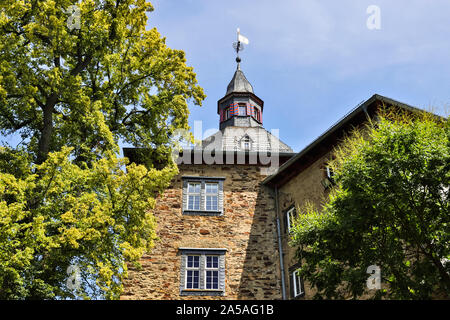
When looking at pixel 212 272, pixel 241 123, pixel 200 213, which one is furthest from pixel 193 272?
pixel 241 123

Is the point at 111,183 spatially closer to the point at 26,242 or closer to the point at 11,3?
the point at 26,242

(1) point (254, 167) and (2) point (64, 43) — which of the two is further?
(1) point (254, 167)

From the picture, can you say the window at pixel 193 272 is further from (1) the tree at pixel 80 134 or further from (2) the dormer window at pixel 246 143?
(2) the dormer window at pixel 246 143

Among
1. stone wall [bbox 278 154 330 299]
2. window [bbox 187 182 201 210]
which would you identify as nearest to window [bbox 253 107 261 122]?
stone wall [bbox 278 154 330 299]

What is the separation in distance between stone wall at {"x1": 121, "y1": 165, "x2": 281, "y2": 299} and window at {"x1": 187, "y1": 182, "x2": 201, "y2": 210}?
1.37 feet

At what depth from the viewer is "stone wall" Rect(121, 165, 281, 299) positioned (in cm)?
1546

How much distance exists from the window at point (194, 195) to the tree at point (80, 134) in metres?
4.13

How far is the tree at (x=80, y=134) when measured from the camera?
31.2 feet

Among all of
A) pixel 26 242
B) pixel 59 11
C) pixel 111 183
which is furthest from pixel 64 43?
pixel 26 242

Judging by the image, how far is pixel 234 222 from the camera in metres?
16.9

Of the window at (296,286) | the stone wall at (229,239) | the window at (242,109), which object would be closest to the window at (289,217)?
the stone wall at (229,239)

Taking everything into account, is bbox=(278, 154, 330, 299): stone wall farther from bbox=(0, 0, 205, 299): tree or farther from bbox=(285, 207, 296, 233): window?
bbox=(0, 0, 205, 299): tree

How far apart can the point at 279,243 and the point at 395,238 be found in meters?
8.76
